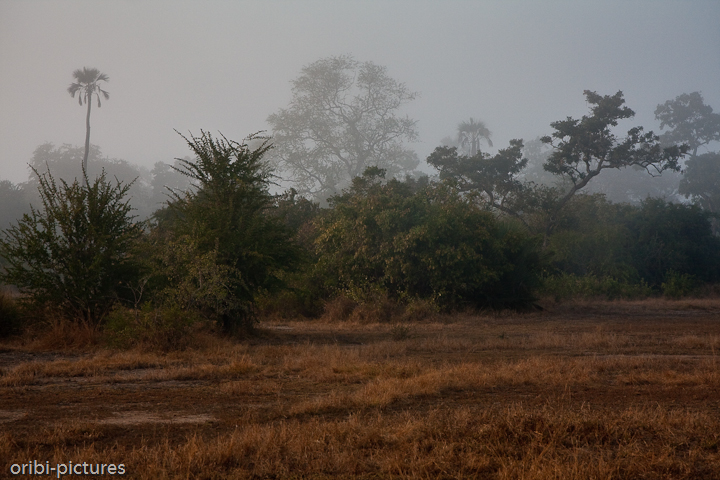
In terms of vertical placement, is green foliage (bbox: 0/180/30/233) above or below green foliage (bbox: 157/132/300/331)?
above

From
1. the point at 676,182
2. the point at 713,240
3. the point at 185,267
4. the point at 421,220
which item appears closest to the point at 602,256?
the point at 713,240

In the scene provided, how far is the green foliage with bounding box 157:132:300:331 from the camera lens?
1283cm

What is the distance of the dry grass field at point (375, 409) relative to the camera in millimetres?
4422

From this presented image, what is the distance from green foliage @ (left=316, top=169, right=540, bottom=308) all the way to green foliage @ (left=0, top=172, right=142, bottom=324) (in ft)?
27.4

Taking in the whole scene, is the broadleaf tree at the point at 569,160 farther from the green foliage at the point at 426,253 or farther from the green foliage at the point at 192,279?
the green foliage at the point at 192,279

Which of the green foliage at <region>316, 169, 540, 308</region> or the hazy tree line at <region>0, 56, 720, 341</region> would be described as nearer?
the hazy tree line at <region>0, 56, 720, 341</region>

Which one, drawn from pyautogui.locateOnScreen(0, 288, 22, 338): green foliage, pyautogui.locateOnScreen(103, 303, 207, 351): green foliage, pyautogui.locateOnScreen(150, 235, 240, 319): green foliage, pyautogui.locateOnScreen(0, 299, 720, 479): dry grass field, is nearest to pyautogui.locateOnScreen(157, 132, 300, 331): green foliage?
pyautogui.locateOnScreen(150, 235, 240, 319): green foliage

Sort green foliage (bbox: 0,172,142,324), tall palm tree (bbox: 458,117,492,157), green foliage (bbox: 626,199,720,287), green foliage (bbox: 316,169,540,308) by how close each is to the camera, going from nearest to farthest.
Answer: green foliage (bbox: 0,172,142,324) → green foliage (bbox: 316,169,540,308) → green foliage (bbox: 626,199,720,287) → tall palm tree (bbox: 458,117,492,157)

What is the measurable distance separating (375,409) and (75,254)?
925 centimetres

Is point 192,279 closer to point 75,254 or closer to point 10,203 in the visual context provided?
point 75,254

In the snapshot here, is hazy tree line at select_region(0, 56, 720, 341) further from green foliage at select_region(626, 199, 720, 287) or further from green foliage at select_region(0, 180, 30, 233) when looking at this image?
green foliage at select_region(0, 180, 30, 233)

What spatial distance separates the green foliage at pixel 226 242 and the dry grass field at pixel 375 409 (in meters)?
1.69

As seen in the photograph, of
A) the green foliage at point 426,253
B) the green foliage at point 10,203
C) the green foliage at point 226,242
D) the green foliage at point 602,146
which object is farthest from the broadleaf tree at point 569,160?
the green foliage at point 10,203

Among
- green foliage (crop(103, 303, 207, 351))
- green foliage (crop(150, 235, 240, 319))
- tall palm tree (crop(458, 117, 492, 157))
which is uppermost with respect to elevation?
tall palm tree (crop(458, 117, 492, 157))
